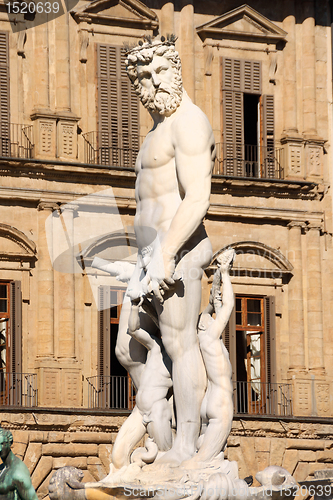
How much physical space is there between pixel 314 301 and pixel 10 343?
6.38 m

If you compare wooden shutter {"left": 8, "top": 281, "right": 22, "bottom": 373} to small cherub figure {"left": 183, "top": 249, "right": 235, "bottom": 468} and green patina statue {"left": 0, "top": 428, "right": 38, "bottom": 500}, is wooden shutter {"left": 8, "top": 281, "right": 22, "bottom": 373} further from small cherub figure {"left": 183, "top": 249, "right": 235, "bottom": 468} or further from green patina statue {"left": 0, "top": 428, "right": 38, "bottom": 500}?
green patina statue {"left": 0, "top": 428, "right": 38, "bottom": 500}

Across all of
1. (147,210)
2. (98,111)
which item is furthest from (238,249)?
(147,210)

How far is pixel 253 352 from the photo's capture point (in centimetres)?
2639

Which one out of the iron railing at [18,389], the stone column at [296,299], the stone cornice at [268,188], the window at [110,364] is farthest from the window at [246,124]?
the iron railing at [18,389]

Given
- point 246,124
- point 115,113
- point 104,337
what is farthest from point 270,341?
point 115,113

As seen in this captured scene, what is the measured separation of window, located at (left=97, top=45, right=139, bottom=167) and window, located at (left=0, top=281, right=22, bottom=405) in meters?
3.16

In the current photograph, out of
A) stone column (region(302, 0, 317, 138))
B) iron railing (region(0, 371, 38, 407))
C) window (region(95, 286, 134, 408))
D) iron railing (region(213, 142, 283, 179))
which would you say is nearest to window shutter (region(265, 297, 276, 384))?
iron railing (region(213, 142, 283, 179))

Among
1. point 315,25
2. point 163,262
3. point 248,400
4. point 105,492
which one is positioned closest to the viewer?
point 105,492

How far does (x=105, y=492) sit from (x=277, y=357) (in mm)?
18630

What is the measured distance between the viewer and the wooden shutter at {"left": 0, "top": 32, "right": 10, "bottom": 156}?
24656 millimetres

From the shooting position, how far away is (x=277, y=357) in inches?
1029

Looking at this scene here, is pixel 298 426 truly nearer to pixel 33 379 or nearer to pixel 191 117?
pixel 33 379

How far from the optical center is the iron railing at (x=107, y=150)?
2548 centimetres

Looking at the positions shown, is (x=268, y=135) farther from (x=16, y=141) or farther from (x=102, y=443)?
(x=102, y=443)
